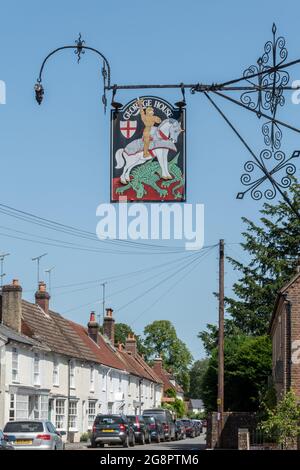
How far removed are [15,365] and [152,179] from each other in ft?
105

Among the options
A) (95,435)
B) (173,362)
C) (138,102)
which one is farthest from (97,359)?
(173,362)

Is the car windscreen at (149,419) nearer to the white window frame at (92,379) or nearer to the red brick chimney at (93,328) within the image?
the white window frame at (92,379)

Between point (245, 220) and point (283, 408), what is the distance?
4984 centimetres

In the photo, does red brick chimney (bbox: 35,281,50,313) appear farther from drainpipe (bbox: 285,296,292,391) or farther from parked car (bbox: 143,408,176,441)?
drainpipe (bbox: 285,296,292,391)

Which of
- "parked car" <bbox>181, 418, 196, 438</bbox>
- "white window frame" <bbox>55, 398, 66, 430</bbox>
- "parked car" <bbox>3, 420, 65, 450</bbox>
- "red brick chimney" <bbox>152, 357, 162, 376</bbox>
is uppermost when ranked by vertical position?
"red brick chimney" <bbox>152, 357, 162, 376</bbox>

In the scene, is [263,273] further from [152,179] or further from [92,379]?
[152,179]

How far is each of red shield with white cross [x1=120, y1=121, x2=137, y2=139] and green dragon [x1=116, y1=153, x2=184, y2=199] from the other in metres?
0.57

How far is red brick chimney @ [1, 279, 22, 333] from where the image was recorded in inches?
1907

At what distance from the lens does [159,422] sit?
194 feet

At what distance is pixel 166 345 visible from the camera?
12188 cm

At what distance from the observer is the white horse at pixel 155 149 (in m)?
14.7

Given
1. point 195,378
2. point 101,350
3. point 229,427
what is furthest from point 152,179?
point 195,378

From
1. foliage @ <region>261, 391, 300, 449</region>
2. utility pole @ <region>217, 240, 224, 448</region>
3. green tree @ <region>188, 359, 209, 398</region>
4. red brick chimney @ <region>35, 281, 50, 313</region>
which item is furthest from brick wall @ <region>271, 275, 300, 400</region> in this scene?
green tree @ <region>188, 359, 209, 398</region>

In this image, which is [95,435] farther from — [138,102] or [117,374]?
[138,102]
